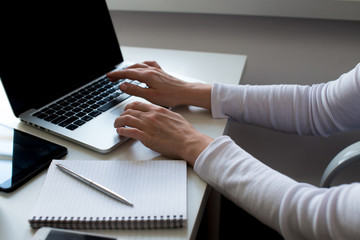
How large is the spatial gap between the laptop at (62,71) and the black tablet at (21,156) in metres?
0.04

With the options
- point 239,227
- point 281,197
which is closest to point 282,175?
point 281,197

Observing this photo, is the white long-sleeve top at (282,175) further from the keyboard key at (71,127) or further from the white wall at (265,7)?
the white wall at (265,7)

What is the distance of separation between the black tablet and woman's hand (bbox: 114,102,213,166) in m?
0.13

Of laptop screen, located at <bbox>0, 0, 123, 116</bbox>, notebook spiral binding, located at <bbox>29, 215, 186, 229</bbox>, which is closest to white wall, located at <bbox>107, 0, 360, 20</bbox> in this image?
laptop screen, located at <bbox>0, 0, 123, 116</bbox>

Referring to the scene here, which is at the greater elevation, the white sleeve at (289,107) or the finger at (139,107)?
the finger at (139,107)

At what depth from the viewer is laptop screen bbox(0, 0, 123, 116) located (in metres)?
0.74

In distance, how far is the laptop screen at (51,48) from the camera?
0.74 m

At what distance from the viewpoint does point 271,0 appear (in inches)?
45.6

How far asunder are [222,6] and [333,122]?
0.60 meters

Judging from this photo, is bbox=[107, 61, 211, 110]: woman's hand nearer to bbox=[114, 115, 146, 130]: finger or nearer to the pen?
bbox=[114, 115, 146, 130]: finger

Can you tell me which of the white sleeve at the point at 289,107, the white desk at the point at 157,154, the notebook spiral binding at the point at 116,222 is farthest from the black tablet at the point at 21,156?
the white sleeve at the point at 289,107

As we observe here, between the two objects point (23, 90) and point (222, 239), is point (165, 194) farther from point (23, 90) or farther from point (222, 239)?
point (222, 239)

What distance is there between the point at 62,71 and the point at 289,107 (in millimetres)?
516

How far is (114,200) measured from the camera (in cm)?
55
